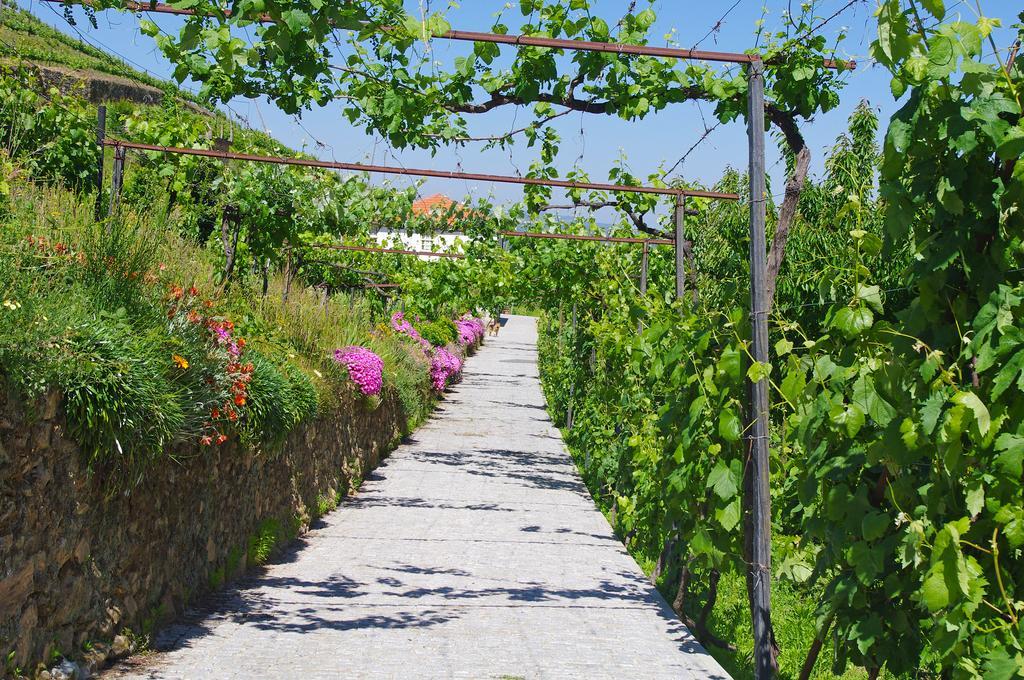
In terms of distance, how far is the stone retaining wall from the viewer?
4090 millimetres

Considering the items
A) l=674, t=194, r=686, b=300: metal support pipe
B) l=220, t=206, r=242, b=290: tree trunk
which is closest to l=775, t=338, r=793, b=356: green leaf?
l=674, t=194, r=686, b=300: metal support pipe

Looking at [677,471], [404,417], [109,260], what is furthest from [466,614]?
[404,417]

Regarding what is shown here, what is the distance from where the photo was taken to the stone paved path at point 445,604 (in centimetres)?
525

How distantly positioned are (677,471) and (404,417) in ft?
36.3

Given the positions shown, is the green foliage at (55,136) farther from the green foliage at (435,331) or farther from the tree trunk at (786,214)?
the green foliage at (435,331)

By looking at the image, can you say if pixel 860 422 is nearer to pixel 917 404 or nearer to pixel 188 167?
pixel 917 404

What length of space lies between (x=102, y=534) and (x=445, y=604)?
2.46 meters

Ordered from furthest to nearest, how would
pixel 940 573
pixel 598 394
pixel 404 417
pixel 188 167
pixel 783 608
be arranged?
pixel 404 417, pixel 598 394, pixel 188 167, pixel 783 608, pixel 940 573

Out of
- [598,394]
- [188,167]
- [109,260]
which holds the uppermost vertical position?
[188,167]

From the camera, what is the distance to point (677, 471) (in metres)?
5.53

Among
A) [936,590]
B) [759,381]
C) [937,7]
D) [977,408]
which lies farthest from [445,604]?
[937,7]

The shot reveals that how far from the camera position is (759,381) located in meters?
4.48

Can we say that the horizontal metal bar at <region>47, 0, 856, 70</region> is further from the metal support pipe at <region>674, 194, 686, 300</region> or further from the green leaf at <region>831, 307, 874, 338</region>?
the metal support pipe at <region>674, 194, 686, 300</region>

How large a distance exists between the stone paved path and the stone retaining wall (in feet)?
0.84
